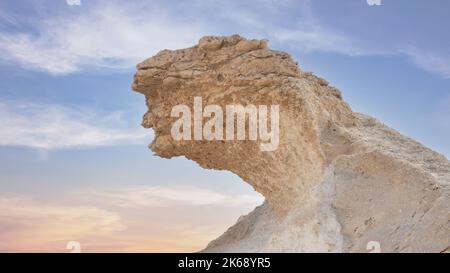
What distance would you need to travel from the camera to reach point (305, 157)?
45.9 ft

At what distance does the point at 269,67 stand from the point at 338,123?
2.55m

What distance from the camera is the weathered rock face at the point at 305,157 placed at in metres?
11.5

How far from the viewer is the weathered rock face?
11477mm

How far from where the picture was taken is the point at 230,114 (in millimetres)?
15211
